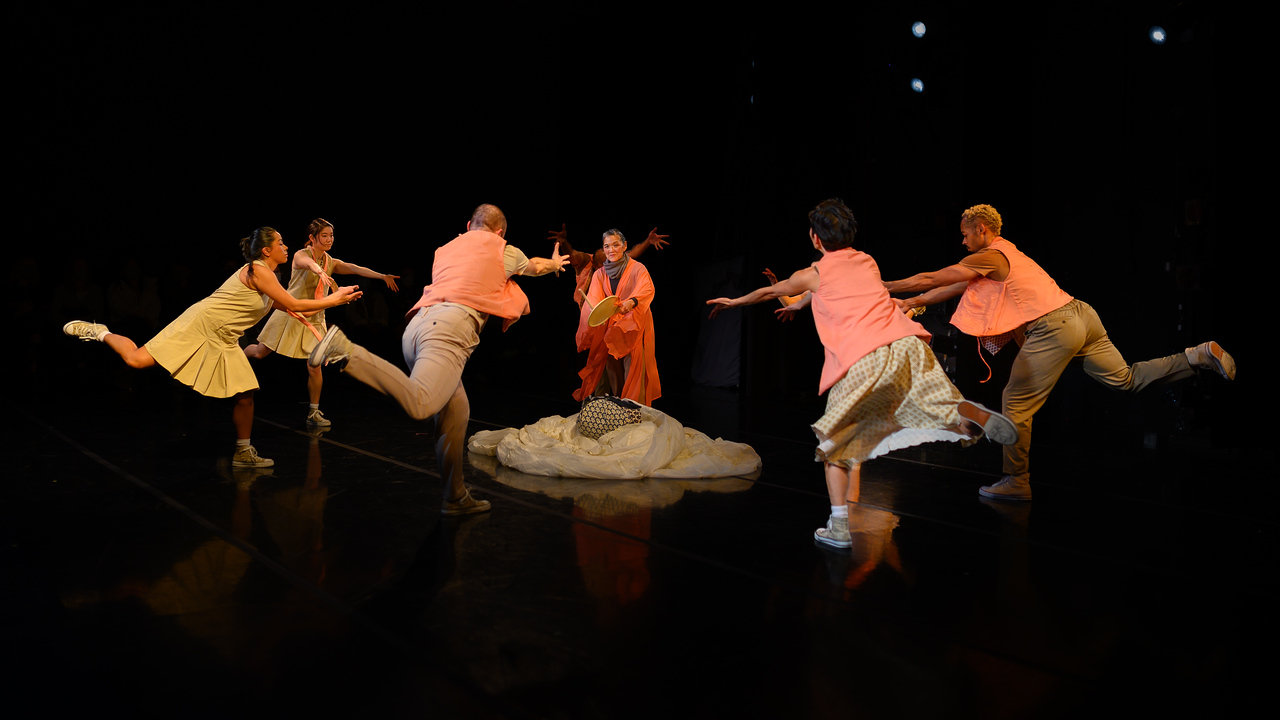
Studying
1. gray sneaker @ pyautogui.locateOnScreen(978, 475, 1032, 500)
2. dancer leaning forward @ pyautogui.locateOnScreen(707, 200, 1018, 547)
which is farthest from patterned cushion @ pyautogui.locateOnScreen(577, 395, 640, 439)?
gray sneaker @ pyautogui.locateOnScreen(978, 475, 1032, 500)

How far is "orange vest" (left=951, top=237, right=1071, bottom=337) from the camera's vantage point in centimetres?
382

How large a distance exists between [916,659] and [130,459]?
4395 millimetres

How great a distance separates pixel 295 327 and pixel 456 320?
10.5 feet

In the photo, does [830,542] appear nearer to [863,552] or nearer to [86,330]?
[863,552]

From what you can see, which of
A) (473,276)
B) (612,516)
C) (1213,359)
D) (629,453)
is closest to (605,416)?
(629,453)

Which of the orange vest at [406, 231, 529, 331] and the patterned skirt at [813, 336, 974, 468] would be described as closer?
the patterned skirt at [813, 336, 974, 468]

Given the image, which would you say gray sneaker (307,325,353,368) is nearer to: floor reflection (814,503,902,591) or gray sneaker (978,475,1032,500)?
floor reflection (814,503,902,591)

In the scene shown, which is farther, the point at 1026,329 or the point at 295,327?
the point at 295,327

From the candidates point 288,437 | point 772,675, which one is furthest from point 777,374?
point 772,675

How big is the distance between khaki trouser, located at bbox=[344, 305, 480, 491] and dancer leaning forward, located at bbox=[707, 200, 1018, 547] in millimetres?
1294

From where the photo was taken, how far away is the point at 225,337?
13.9 ft

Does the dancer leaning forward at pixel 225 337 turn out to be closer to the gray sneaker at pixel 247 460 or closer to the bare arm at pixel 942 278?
the gray sneaker at pixel 247 460

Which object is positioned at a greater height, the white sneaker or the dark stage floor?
the white sneaker

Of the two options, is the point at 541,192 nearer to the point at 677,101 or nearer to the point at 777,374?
the point at 677,101
